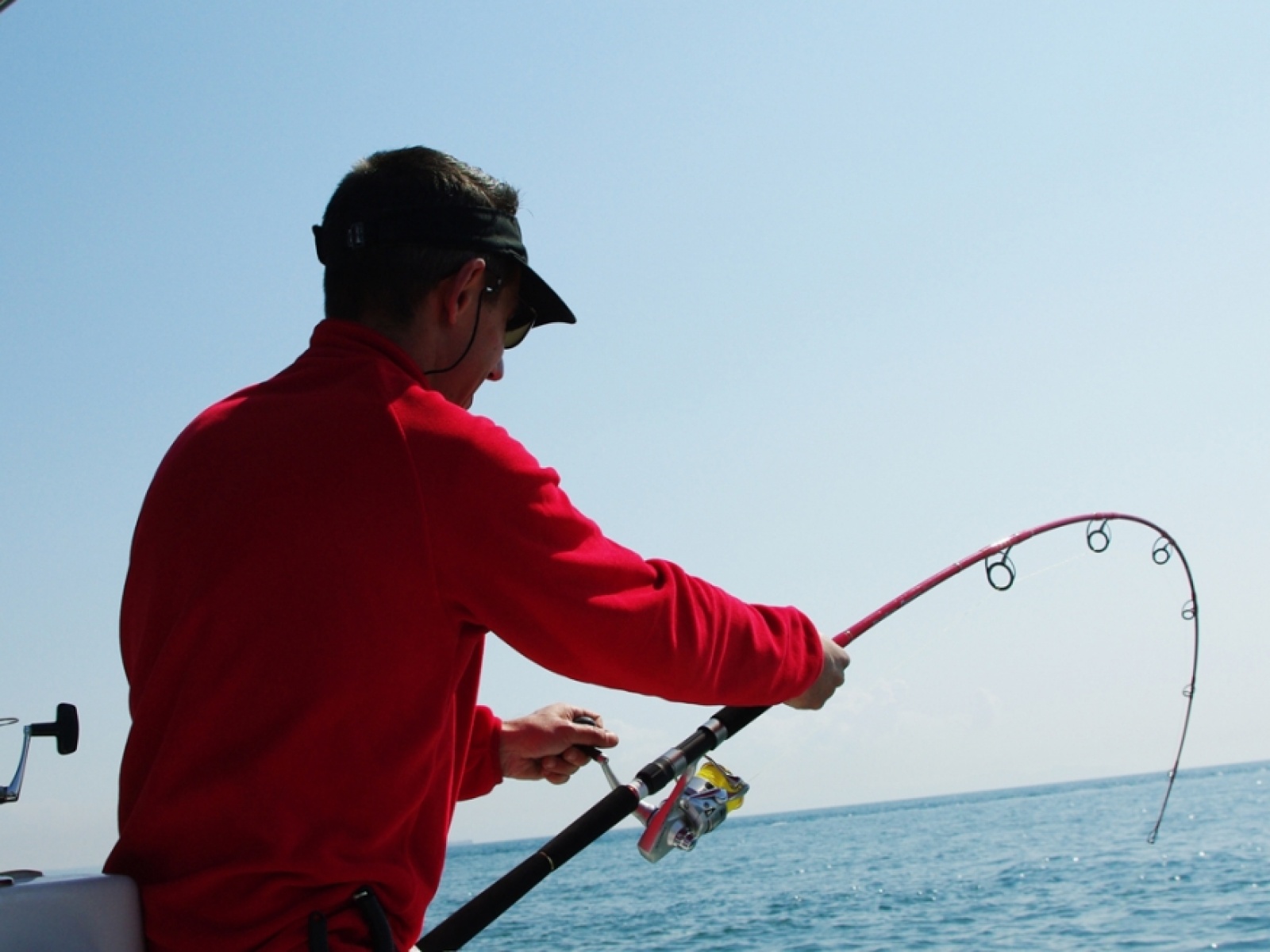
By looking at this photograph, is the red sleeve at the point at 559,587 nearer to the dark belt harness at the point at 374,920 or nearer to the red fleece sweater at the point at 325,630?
the red fleece sweater at the point at 325,630

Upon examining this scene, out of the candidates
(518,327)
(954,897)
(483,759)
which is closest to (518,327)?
(518,327)

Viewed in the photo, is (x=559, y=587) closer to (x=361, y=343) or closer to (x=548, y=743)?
(x=361, y=343)

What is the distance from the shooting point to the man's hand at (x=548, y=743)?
2459mm

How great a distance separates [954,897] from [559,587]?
2066cm

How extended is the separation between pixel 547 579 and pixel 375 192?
0.67 metres

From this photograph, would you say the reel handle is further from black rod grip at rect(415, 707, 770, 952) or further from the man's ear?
the man's ear

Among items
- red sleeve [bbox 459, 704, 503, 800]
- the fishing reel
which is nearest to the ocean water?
the fishing reel

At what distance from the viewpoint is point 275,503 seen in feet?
4.92

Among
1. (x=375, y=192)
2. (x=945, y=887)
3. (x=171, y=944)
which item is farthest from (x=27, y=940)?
(x=945, y=887)

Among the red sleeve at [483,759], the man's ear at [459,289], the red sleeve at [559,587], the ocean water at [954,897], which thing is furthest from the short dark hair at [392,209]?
the ocean water at [954,897]

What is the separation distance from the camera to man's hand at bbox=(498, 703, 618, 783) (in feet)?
8.07

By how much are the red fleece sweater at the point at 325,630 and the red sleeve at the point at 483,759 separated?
743 mm

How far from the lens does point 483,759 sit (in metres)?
2.47

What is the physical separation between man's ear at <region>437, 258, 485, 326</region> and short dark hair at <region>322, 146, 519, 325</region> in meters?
0.01
